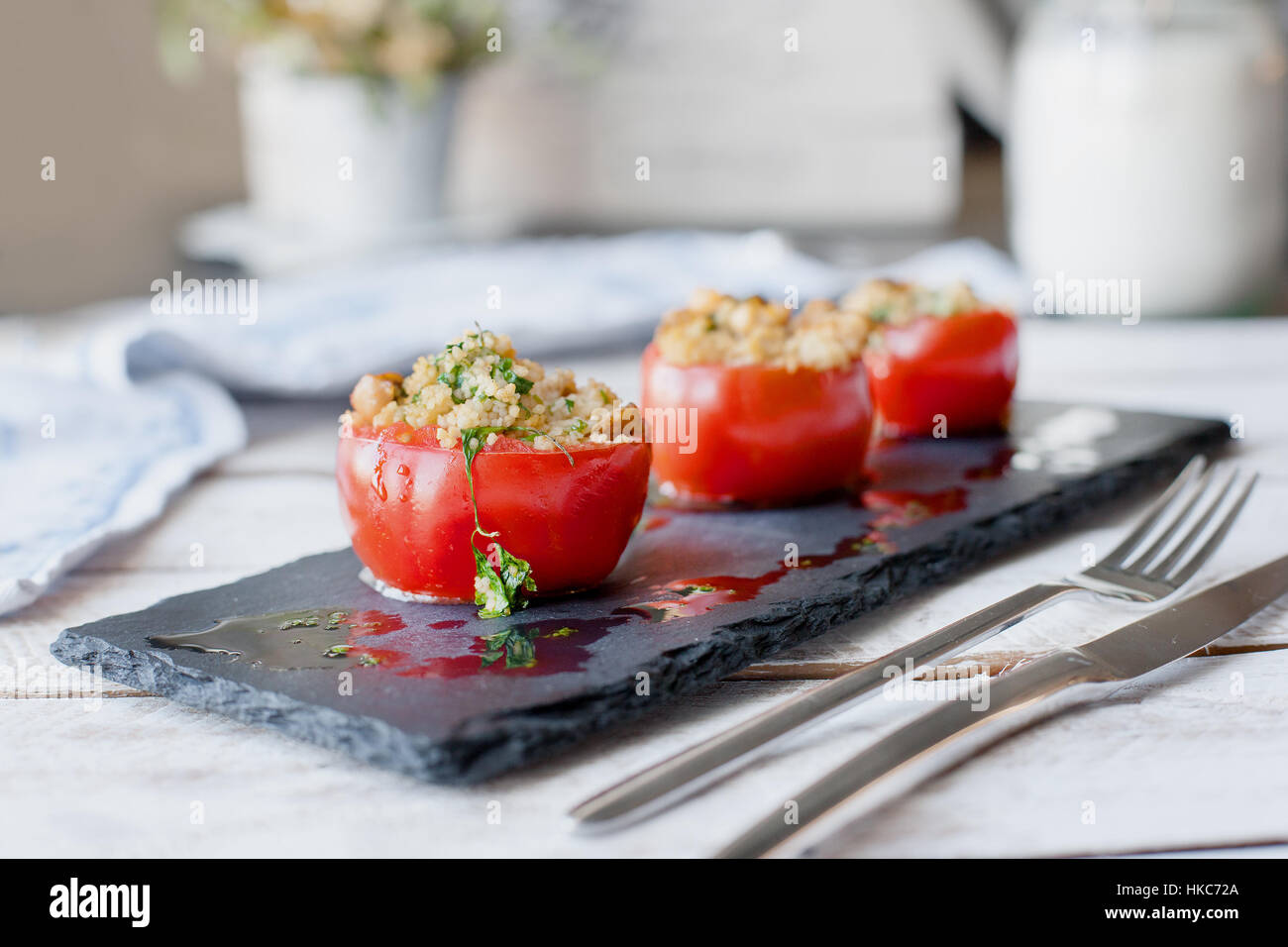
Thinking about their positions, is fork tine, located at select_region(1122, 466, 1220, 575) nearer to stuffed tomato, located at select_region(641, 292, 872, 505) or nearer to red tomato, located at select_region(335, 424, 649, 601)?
stuffed tomato, located at select_region(641, 292, 872, 505)

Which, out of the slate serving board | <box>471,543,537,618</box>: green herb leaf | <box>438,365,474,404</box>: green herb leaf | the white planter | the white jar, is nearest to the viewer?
the slate serving board

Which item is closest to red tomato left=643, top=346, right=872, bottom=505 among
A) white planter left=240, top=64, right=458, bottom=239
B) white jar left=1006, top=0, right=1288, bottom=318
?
white jar left=1006, top=0, right=1288, bottom=318

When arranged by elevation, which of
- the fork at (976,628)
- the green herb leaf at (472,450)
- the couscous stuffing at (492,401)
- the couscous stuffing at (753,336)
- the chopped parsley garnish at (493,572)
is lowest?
the fork at (976,628)

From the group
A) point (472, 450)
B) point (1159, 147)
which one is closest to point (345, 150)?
point (1159, 147)

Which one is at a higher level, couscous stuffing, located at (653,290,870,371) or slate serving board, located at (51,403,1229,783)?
couscous stuffing, located at (653,290,870,371)

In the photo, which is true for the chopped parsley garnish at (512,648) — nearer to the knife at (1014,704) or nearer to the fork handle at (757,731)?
the fork handle at (757,731)

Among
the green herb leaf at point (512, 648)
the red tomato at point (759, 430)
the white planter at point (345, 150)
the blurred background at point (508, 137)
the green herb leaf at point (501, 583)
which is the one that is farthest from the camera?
the blurred background at point (508, 137)

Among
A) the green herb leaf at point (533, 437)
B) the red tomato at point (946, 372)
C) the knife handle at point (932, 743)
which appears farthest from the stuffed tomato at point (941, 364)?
the knife handle at point (932, 743)
